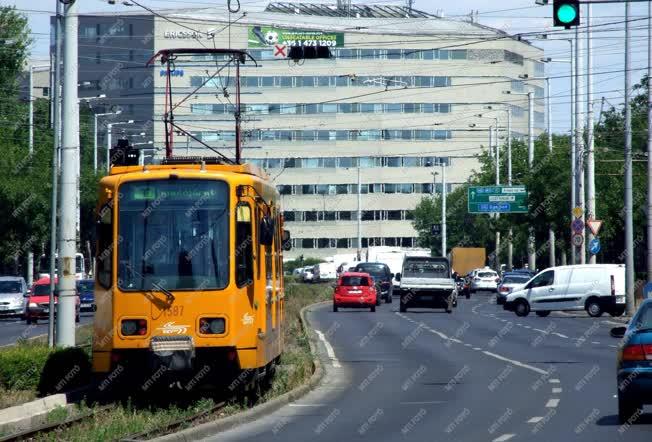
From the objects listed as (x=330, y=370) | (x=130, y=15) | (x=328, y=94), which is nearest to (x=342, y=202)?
(x=328, y=94)

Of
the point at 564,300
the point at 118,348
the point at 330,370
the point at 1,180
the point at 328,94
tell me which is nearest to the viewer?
the point at 118,348

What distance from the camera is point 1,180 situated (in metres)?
65.8

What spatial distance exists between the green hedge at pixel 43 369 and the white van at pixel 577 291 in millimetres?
33695

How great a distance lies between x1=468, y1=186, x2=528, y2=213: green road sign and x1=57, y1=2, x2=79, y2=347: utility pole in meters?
58.2

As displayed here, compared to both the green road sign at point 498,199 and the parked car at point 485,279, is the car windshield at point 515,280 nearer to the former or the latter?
the green road sign at point 498,199

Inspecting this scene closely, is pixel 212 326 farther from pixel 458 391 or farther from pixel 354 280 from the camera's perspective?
pixel 354 280

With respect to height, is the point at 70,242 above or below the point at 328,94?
below

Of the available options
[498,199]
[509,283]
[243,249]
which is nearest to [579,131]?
[509,283]

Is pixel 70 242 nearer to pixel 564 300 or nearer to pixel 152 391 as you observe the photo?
pixel 152 391

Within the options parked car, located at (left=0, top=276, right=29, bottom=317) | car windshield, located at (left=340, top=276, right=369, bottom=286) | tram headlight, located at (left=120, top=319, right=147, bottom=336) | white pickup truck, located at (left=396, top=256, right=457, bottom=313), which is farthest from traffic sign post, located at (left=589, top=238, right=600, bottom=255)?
tram headlight, located at (left=120, top=319, right=147, bottom=336)

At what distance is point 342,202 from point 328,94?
12.6 metres

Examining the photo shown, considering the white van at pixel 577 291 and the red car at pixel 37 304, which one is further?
the white van at pixel 577 291

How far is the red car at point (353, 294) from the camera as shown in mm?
62062

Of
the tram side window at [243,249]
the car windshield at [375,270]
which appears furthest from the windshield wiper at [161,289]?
the car windshield at [375,270]
